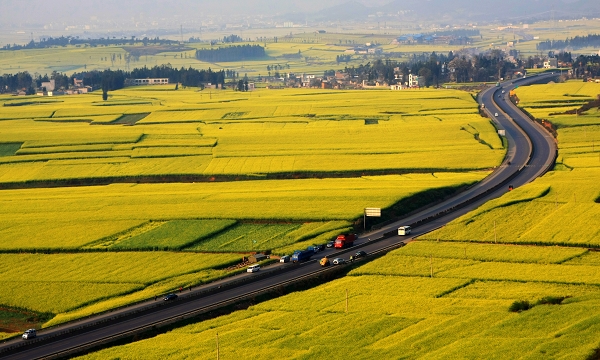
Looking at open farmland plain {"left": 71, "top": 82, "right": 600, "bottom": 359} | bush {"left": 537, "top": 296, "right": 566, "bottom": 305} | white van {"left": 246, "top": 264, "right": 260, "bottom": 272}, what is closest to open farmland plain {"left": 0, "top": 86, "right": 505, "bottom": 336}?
white van {"left": 246, "top": 264, "right": 260, "bottom": 272}

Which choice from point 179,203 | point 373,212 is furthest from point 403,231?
point 179,203

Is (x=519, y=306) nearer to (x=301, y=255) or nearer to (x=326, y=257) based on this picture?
(x=326, y=257)

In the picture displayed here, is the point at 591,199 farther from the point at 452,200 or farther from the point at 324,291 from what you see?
the point at 324,291

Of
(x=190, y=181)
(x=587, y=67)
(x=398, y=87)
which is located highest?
(x=587, y=67)

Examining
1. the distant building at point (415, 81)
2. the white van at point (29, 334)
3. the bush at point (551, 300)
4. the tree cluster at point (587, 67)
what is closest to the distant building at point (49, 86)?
the distant building at point (415, 81)

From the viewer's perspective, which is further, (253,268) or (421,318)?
(253,268)

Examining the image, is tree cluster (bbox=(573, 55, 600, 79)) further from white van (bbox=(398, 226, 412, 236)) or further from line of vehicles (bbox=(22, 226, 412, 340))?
line of vehicles (bbox=(22, 226, 412, 340))

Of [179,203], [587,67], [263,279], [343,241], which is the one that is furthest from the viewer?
[587,67]
